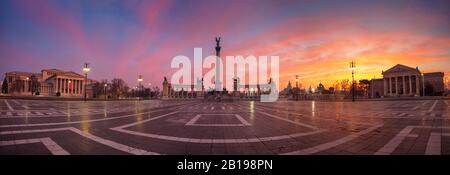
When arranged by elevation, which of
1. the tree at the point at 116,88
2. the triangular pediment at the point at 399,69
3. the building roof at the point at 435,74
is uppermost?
the triangular pediment at the point at 399,69

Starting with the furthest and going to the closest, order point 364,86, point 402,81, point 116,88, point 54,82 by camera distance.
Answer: point 364,86 → point 54,82 → point 116,88 → point 402,81

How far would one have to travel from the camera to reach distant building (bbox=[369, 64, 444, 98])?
9857cm

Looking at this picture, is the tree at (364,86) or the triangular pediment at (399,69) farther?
the tree at (364,86)

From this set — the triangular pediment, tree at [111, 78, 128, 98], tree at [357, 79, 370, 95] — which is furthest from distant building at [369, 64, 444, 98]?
tree at [111, 78, 128, 98]

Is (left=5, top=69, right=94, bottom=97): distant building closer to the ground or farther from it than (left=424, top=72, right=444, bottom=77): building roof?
closer to the ground

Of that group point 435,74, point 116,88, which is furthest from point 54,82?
point 435,74

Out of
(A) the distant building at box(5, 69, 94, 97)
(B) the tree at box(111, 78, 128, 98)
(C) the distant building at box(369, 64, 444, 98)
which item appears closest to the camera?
(C) the distant building at box(369, 64, 444, 98)

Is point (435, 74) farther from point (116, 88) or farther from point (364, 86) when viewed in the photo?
point (116, 88)

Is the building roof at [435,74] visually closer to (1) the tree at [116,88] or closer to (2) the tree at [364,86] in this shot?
(2) the tree at [364,86]

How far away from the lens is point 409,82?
4023 inches

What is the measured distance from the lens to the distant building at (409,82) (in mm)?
98569

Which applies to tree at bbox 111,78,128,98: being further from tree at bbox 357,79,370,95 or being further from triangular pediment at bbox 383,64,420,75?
triangular pediment at bbox 383,64,420,75

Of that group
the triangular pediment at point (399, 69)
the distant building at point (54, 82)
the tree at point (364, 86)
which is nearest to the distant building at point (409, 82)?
the triangular pediment at point (399, 69)
